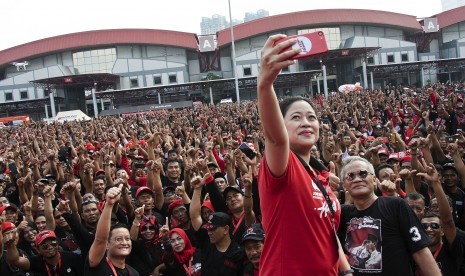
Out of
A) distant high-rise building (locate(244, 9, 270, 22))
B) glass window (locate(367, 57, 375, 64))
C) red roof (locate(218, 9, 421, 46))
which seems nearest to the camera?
red roof (locate(218, 9, 421, 46))

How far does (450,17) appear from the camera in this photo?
4959cm

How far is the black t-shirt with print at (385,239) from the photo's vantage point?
2498 mm

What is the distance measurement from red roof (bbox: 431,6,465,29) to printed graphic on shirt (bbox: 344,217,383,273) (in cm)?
5350

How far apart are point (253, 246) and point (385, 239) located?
4.56 ft

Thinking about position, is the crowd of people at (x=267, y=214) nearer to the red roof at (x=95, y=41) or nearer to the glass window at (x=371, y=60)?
the red roof at (x=95, y=41)

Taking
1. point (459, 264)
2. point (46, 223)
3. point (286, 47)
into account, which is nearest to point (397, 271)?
point (459, 264)

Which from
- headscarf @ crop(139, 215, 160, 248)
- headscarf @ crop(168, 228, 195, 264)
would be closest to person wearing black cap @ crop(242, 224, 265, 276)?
headscarf @ crop(168, 228, 195, 264)

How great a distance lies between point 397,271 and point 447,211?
1.25 meters

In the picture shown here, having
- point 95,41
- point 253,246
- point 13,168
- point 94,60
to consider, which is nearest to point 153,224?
point 253,246

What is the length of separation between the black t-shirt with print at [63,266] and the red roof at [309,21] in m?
41.9

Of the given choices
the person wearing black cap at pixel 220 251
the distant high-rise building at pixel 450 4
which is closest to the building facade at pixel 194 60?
the person wearing black cap at pixel 220 251

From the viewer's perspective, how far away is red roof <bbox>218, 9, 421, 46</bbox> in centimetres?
4572

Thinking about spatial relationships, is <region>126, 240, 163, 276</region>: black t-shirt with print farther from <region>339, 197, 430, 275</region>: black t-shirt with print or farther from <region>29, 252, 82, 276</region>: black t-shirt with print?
<region>339, 197, 430, 275</region>: black t-shirt with print

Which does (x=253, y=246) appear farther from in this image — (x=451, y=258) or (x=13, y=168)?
(x=13, y=168)
